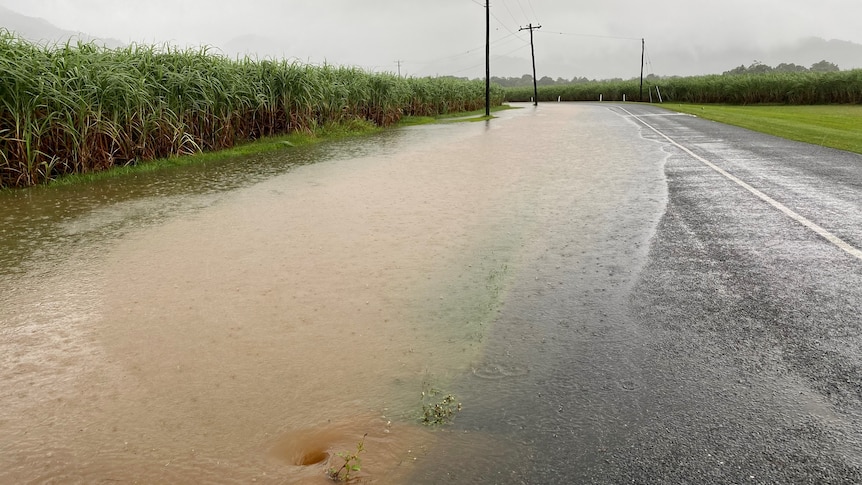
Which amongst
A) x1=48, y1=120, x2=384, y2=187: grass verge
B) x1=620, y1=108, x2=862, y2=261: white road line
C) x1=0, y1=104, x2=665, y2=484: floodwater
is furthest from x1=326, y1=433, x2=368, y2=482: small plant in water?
x1=48, y1=120, x2=384, y2=187: grass verge

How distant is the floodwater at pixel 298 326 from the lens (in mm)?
2996

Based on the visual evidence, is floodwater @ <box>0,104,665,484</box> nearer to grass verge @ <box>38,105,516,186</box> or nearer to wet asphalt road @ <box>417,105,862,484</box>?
wet asphalt road @ <box>417,105,862,484</box>

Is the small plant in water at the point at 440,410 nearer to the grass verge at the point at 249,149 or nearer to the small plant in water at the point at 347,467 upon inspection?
the small plant in water at the point at 347,467

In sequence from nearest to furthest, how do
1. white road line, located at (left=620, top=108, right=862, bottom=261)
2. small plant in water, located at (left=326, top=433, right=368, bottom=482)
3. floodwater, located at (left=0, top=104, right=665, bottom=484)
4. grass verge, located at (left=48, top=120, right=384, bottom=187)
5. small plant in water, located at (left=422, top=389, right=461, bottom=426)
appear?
small plant in water, located at (left=326, top=433, right=368, bottom=482) < floodwater, located at (left=0, top=104, right=665, bottom=484) < small plant in water, located at (left=422, top=389, right=461, bottom=426) < white road line, located at (left=620, top=108, right=862, bottom=261) < grass verge, located at (left=48, top=120, right=384, bottom=187)

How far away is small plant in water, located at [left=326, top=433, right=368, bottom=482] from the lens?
9.04ft

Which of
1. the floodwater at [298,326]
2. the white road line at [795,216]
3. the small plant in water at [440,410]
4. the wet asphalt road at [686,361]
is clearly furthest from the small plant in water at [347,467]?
the white road line at [795,216]

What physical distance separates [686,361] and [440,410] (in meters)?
1.58

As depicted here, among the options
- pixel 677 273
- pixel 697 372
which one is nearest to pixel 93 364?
pixel 697 372

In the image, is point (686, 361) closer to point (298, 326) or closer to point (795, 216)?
point (298, 326)

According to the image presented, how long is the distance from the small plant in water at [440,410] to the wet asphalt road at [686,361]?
97 millimetres

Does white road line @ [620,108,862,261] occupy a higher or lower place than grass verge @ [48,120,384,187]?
lower

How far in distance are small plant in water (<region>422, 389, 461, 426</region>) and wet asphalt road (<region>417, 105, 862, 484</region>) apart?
97 millimetres

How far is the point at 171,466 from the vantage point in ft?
9.42

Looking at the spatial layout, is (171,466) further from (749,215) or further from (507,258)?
(749,215)
